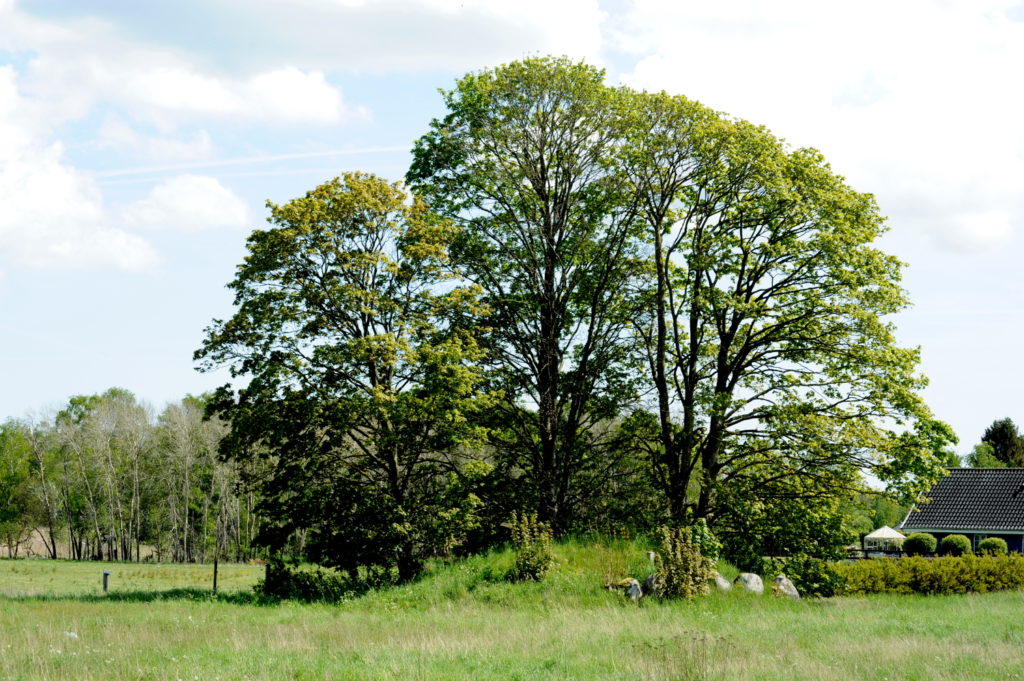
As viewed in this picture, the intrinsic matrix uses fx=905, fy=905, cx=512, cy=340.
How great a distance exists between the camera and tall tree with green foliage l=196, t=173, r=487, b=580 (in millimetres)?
25531

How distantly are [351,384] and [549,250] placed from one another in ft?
27.3

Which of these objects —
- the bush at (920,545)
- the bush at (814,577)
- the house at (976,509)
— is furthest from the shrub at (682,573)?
the house at (976,509)

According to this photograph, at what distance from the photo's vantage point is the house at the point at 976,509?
4897 centimetres

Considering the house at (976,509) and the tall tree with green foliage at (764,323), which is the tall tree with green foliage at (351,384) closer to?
the tall tree with green foliage at (764,323)

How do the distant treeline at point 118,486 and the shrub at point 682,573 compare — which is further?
the distant treeline at point 118,486

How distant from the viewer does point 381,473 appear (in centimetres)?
2755

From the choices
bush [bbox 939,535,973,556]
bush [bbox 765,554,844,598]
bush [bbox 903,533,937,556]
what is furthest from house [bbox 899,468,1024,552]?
bush [bbox 765,554,844,598]

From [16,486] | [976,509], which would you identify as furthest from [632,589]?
[16,486]

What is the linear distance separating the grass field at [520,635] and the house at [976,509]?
26941 mm

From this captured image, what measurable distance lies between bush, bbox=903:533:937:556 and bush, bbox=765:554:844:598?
24.1 metres

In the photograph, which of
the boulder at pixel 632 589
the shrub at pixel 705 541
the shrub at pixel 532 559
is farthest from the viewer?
the shrub at pixel 705 541

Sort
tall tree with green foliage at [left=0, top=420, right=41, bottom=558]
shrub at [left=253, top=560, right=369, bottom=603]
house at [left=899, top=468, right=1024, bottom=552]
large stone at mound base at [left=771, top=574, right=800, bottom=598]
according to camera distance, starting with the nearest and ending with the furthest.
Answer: large stone at mound base at [left=771, top=574, right=800, bottom=598] → shrub at [left=253, top=560, right=369, bottom=603] → house at [left=899, top=468, right=1024, bottom=552] → tall tree with green foliage at [left=0, top=420, right=41, bottom=558]

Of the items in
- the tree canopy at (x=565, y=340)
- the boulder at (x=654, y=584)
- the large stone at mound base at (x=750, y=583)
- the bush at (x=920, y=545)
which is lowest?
the bush at (x=920, y=545)

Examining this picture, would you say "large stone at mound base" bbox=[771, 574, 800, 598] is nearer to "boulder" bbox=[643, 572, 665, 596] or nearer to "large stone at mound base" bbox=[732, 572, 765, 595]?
"large stone at mound base" bbox=[732, 572, 765, 595]
